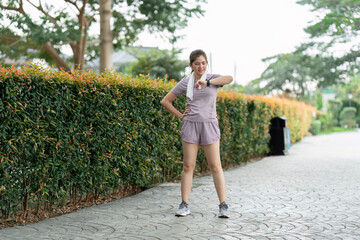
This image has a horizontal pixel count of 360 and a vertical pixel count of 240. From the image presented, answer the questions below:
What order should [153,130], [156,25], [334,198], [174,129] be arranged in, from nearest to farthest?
[334,198] → [153,130] → [174,129] → [156,25]

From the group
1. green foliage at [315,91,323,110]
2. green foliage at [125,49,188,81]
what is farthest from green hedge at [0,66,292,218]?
green foliage at [315,91,323,110]

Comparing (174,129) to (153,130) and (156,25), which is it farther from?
(156,25)

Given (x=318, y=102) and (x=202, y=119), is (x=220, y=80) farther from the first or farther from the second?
(x=318, y=102)

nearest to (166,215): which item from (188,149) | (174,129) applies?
(188,149)

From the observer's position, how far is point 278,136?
613 inches

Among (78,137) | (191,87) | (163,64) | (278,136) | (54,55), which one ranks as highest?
(163,64)

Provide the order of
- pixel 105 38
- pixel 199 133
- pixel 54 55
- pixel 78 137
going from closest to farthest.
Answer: pixel 199 133 → pixel 78 137 → pixel 54 55 → pixel 105 38

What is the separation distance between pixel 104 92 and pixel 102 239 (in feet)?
7.85

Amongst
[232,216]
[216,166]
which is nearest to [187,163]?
[216,166]

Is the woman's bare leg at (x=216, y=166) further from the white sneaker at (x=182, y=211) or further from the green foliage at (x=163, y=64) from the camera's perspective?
the green foliage at (x=163, y=64)

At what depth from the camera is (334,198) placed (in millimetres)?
7102

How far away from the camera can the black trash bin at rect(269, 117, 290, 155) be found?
50.9 ft

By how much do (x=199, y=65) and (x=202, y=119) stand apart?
655 mm

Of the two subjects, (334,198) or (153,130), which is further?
(153,130)
